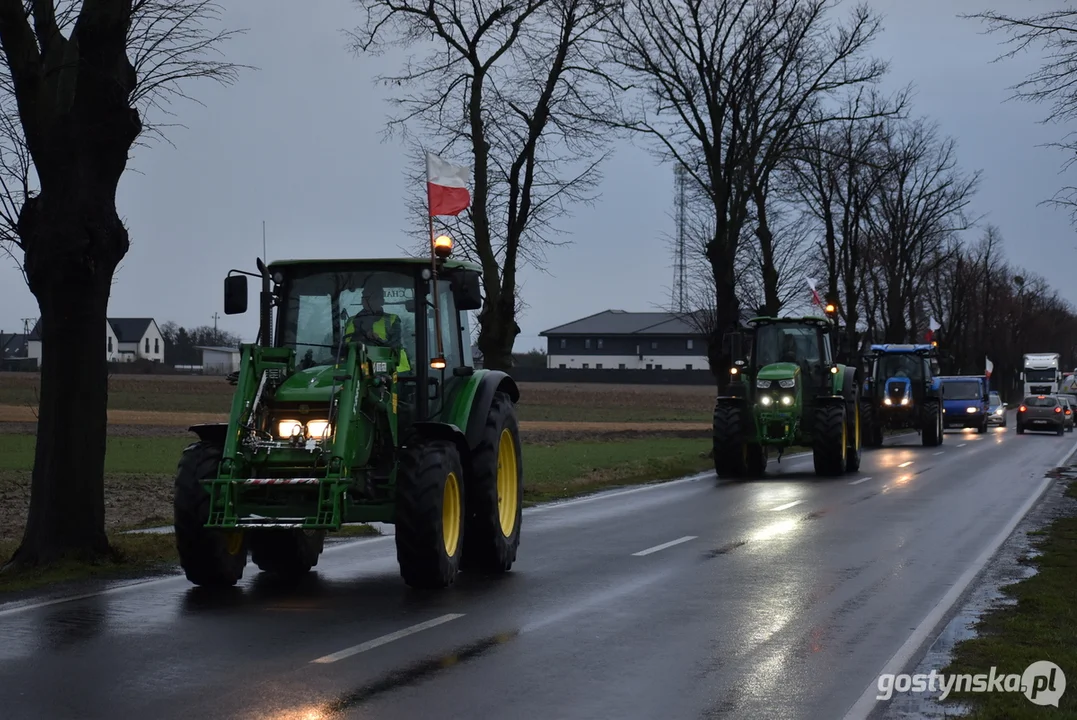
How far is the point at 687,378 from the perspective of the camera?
11412 centimetres

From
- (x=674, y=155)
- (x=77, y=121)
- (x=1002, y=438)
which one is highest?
(x=674, y=155)

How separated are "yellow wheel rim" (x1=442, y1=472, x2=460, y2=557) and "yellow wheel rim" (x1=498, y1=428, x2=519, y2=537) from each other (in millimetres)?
1597

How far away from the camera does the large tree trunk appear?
13.1 metres

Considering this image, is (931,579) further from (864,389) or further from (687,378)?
(687,378)

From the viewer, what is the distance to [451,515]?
12211mm

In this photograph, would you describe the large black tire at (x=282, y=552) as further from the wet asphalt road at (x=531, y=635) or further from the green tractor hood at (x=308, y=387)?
the green tractor hood at (x=308, y=387)

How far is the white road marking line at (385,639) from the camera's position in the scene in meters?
8.88

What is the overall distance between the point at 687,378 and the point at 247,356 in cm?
10350

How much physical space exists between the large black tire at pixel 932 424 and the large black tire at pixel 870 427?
1.47 meters

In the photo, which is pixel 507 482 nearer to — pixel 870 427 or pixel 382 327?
pixel 382 327

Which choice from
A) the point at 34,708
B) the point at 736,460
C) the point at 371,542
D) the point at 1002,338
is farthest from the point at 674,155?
the point at 1002,338

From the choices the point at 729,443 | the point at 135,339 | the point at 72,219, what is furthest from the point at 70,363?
the point at 135,339

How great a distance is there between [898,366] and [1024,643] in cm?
3801

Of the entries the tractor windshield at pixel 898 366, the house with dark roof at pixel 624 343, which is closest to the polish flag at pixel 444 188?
the tractor windshield at pixel 898 366
